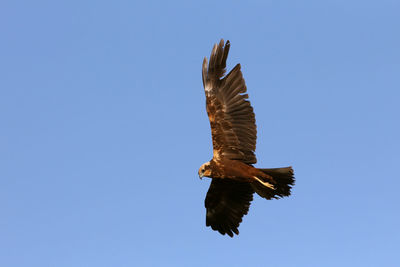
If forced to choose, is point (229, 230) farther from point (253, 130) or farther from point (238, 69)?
point (238, 69)

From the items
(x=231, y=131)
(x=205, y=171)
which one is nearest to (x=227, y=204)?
(x=205, y=171)

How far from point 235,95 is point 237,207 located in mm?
2550

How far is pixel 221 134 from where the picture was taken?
34.9ft

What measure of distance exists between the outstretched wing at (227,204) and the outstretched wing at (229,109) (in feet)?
3.24

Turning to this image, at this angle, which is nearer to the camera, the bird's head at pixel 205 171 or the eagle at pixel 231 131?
the eagle at pixel 231 131

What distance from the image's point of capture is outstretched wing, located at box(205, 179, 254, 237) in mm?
11398

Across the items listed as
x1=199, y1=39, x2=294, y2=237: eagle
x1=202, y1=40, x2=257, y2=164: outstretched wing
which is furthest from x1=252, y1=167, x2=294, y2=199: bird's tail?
x1=202, y1=40, x2=257, y2=164: outstretched wing

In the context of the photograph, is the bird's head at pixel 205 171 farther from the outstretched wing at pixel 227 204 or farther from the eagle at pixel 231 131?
the outstretched wing at pixel 227 204

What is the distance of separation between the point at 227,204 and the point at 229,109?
7.40 feet

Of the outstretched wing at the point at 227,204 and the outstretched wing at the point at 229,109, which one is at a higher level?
the outstretched wing at the point at 229,109

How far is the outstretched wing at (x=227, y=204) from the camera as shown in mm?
11398

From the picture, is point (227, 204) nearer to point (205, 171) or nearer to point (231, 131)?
point (205, 171)

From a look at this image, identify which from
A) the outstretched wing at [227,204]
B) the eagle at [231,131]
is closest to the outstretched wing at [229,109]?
the eagle at [231,131]

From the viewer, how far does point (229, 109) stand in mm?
10539
